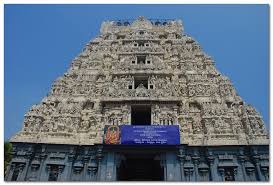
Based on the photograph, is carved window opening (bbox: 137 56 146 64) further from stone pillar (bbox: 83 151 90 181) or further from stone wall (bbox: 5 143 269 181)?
stone pillar (bbox: 83 151 90 181)

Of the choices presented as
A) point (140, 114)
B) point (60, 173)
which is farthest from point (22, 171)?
point (140, 114)

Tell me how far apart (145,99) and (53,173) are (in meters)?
6.04

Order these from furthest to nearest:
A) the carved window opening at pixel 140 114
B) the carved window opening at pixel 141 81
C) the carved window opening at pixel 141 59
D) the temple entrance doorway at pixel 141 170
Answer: the carved window opening at pixel 141 59 < the carved window opening at pixel 141 81 < the carved window opening at pixel 140 114 < the temple entrance doorway at pixel 141 170

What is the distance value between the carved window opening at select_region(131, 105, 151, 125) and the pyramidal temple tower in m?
0.06

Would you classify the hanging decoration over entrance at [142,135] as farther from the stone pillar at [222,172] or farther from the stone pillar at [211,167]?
the stone pillar at [222,172]

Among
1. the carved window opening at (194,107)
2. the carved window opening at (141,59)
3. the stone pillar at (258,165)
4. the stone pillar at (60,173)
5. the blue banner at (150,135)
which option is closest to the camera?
the stone pillar at (258,165)

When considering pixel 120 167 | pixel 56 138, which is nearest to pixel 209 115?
pixel 120 167

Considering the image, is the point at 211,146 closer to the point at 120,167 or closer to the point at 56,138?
the point at 120,167

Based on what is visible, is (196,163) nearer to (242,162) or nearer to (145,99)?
(242,162)

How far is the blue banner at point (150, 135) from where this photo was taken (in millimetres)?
14109

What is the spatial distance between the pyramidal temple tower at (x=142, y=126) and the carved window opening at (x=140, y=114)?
62 millimetres

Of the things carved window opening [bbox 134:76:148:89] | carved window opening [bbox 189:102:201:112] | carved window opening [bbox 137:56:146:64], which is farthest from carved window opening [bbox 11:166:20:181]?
carved window opening [bbox 137:56:146:64]

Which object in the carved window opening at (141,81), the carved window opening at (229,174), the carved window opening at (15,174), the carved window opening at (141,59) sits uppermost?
the carved window opening at (141,59)

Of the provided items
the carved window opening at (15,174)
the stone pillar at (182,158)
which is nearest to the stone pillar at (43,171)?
the carved window opening at (15,174)
